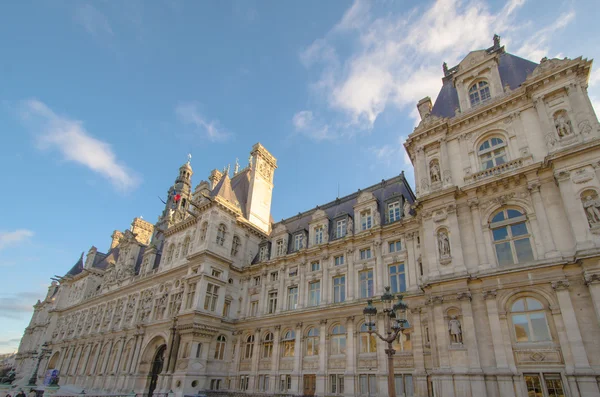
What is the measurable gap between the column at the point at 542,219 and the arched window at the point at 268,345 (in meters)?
22.0

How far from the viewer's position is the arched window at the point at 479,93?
24.8m

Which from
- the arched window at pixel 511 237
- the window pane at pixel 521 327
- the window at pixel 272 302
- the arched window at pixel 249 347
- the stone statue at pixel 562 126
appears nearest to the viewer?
the window pane at pixel 521 327

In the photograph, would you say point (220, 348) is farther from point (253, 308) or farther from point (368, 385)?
point (368, 385)

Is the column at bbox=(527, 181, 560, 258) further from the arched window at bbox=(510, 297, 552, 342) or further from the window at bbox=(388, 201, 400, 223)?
the window at bbox=(388, 201, 400, 223)

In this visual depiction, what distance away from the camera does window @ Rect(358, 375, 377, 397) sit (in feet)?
75.0

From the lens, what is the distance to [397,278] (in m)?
25.0

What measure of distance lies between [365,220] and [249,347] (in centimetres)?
1588

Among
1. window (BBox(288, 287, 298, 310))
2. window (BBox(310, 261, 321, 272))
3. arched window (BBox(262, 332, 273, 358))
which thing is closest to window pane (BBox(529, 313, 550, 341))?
window (BBox(310, 261, 321, 272))

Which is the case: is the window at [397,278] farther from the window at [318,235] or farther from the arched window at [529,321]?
the window at [318,235]

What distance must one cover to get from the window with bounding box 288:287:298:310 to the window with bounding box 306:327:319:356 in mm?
3004

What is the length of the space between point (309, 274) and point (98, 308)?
37151mm

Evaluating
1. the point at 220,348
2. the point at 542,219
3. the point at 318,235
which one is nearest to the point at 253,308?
the point at 220,348

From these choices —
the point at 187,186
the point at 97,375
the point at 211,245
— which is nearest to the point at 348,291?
the point at 211,245

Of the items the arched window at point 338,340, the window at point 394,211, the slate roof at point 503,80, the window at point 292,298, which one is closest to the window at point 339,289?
the arched window at point 338,340
